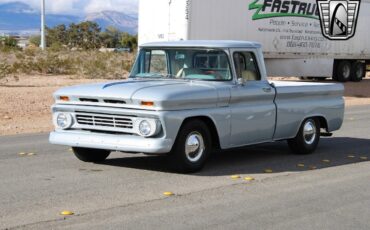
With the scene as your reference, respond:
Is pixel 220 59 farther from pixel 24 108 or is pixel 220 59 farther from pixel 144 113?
pixel 24 108

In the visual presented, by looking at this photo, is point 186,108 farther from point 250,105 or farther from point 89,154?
point 89,154

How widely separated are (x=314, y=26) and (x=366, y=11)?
15.9 ft

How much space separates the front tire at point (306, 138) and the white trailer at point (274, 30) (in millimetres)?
13535

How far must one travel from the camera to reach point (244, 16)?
26.8m

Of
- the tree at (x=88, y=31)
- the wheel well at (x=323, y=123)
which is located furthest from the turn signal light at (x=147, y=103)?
the tree at (x=88, y=31)

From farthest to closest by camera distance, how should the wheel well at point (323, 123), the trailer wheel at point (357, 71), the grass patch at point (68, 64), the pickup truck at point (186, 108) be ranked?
1. the trailer wheel at point (357, 71)
2. the grass patch at point (68, 64)
3. the wheel well at point (323, 123)
4. the pickup truck at point (186, 108)

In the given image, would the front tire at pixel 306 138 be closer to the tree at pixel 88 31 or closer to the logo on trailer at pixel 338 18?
the logo on trailer at pixel 338 18

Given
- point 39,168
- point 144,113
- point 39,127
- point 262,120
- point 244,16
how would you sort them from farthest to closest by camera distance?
1. point 244,16
2. point 39,127
3. point 262,120
4. point 39,168
5. point 144,113

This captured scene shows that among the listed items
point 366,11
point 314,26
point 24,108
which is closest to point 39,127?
point 24,108

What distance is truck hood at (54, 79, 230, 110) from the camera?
789 cm

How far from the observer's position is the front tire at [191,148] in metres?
8.09

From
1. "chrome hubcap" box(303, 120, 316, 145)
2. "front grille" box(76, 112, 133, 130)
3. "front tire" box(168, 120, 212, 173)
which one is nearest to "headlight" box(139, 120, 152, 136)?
"front grille" box(76, 112, 133, 130)

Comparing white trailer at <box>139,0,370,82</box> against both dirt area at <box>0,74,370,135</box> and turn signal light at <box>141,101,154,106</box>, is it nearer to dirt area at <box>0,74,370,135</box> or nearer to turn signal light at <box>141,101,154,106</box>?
dirt area at <box>0,74,370,135</box>

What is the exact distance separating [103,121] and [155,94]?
31.9 inches
